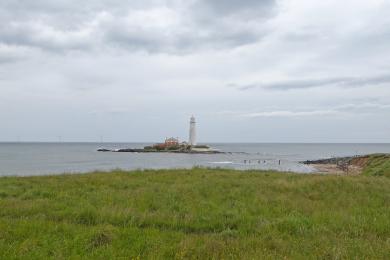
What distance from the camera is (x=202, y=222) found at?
35.3 ft

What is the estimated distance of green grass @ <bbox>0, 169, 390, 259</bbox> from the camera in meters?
7.79

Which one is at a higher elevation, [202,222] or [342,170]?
[202,222]

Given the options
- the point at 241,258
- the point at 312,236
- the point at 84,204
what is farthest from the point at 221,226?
the point at 84,204

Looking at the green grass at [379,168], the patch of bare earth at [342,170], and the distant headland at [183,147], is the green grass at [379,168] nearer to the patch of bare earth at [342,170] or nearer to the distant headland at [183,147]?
the patch of bare earth at [342,170]

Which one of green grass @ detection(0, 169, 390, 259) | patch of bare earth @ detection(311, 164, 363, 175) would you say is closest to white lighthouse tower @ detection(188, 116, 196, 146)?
patch of bare earth @ detection(311, 164, 363, 175)

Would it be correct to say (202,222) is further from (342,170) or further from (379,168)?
(342,170)

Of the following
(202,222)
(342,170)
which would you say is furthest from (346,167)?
(202,222)

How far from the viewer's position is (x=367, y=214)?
12336 mm

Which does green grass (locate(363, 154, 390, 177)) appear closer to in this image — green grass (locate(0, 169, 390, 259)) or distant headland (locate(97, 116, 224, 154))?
green grass (locate(0, 169, 390, 259))

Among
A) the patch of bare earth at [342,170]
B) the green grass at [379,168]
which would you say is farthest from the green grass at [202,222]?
the patch of bare earth at [342,170]

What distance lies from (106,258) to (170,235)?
2094 mm

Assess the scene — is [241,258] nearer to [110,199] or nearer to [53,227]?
[53,227]

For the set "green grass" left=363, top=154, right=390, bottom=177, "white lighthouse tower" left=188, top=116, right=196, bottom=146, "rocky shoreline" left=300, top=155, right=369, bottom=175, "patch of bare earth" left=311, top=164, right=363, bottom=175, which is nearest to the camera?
"green grass" left=363, top=154, right=390, bottom=177

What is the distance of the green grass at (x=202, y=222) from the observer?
25.6 feet
